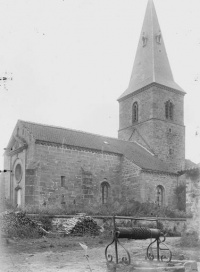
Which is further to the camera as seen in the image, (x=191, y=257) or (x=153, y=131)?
(x=153, y=131)

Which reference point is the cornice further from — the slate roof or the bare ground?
the bare ground

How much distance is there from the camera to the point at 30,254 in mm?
13016

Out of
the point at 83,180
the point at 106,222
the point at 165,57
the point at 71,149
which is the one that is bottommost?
the point at 106,222

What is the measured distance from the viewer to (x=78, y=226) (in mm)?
19953

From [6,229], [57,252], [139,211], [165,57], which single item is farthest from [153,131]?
[57,252]

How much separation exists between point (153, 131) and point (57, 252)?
82.7ft

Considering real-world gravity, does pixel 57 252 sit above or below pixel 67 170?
below

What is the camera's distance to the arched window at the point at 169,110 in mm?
39406

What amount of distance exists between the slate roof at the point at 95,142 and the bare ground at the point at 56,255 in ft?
42.7

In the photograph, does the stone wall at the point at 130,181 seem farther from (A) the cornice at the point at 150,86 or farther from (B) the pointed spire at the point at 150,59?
(B) the pointed spire at the point at 150,59

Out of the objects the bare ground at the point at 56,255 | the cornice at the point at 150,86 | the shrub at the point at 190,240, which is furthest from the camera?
the cornice at the point at 150,86

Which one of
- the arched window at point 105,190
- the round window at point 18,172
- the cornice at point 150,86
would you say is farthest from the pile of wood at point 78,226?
the cornice at point 150,86

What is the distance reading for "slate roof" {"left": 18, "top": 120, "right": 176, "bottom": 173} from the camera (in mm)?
30086

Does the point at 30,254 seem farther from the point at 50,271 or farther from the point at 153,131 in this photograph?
the point at 153,131
